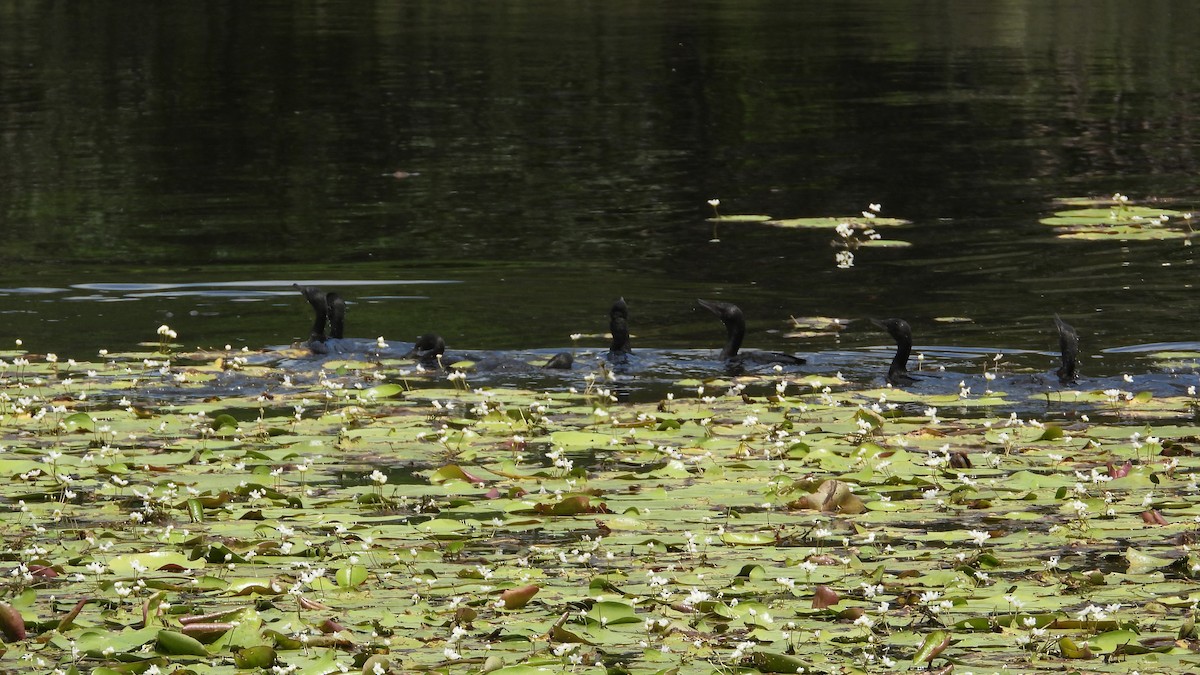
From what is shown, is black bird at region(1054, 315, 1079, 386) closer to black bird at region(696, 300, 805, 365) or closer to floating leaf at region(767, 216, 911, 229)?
black bird at region(696, 300, 805, 365)

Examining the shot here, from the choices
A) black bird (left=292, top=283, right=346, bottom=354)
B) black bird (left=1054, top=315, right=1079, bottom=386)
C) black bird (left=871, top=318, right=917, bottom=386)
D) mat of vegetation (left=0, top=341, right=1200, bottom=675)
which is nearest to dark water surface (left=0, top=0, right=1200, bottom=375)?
black bird (left=292, top=283, right=346, bottom=354)

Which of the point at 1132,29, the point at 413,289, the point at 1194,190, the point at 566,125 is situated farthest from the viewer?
the point at 1132,29

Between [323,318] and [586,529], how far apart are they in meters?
5.78

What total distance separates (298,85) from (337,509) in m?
30.2

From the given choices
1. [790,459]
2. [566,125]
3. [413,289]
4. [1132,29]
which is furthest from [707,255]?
[1132,29]

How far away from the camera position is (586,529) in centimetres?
894

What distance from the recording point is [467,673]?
6.86 meters

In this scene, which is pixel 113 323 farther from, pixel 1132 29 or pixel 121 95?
pixel 1132 29

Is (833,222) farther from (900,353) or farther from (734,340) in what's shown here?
(900,353)

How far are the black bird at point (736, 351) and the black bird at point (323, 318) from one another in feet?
9.77

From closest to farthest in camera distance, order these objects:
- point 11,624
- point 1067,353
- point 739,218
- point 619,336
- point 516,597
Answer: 1. point 11,624
2. point 516,597
3. point 1067,353
4. point 619,336
5. point 739,218

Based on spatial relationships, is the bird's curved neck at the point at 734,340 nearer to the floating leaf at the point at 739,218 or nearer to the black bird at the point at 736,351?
Answer: the black bird at the point at 736,351

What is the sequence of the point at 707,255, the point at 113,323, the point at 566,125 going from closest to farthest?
the point at 113,323
the point at 707,255
the point at 566,125

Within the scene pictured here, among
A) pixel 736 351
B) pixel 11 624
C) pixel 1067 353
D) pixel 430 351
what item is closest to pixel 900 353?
pixel 1067 353
